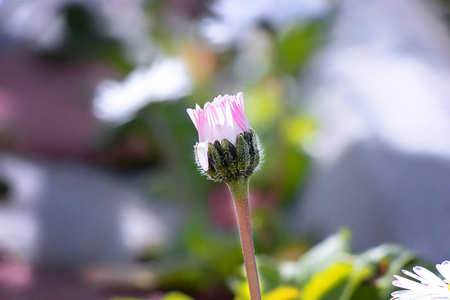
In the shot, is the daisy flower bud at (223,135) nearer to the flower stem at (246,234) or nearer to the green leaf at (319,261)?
the flower stem at (246,234)

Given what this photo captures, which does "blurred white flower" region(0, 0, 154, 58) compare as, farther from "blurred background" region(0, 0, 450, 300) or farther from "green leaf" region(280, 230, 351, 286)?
"green leaf" region(280, 230, 351, 286)

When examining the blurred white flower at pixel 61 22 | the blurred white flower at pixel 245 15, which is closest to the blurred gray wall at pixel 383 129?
the blurred white flower at pixel 245 15

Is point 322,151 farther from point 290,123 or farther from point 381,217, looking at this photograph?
point 381,217

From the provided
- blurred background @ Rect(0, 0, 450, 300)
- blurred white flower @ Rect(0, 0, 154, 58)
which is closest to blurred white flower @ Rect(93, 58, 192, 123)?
blurred background @ Rect(0, 0, 450, 300)

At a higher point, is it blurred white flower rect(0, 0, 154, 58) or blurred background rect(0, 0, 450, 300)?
blurred white flower rect(0, 0, 154, 58)

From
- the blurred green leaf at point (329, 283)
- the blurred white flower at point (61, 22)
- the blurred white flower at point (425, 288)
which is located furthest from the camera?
the blurred white flower at point (61, 22)

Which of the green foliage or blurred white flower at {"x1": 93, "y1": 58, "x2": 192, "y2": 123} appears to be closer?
the green foliage

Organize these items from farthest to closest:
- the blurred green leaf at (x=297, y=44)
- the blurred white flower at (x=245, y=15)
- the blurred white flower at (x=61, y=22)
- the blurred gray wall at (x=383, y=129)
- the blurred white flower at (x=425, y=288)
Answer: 1. the blurred white flower at (x=61, y=22)
2. the blurred green leaf at (x=297, y=44)
3. the blurred white flower at (x=245, y=15)
4. the blurred gray wall at (x=383, y=129)
5. the blurred white flower at (x=425, y=288)

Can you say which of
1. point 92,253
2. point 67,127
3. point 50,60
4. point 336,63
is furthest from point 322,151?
point 50,60
